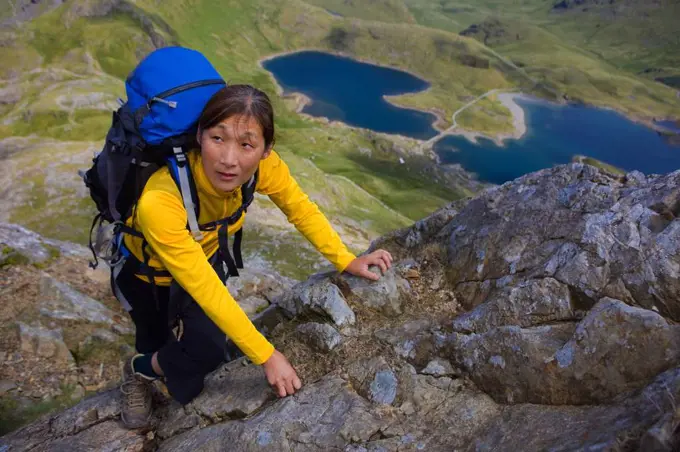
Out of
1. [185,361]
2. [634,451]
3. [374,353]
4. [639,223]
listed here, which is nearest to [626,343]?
[634,451]

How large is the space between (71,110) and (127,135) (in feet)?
437

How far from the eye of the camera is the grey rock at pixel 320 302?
31.6 ft

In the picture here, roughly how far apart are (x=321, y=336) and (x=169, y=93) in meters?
5.52

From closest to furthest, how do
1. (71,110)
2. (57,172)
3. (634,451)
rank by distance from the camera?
(634,451) < (57,172) < (71,110)

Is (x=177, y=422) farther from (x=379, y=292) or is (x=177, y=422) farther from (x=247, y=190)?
(x=247, y=190)

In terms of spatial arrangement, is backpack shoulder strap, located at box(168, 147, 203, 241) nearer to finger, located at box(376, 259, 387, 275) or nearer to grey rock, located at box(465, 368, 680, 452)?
finger, located at box(376, 259, 387, 275)

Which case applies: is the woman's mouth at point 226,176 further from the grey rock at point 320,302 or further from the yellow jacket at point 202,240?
the grey rock at point 320,302

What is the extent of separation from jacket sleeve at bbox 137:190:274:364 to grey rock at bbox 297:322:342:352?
176 cm

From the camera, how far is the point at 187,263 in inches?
271

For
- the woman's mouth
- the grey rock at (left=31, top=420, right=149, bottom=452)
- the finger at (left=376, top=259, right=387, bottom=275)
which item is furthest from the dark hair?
the grey rock at (left=31, top=420, right=149, bottom=452)

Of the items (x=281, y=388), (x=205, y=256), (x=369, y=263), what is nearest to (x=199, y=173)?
(x=205, y=256)

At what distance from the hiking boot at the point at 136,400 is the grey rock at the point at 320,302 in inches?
138

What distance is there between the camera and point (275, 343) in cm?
1002

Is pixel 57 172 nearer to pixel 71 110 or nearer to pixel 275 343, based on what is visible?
pixel 275 343
